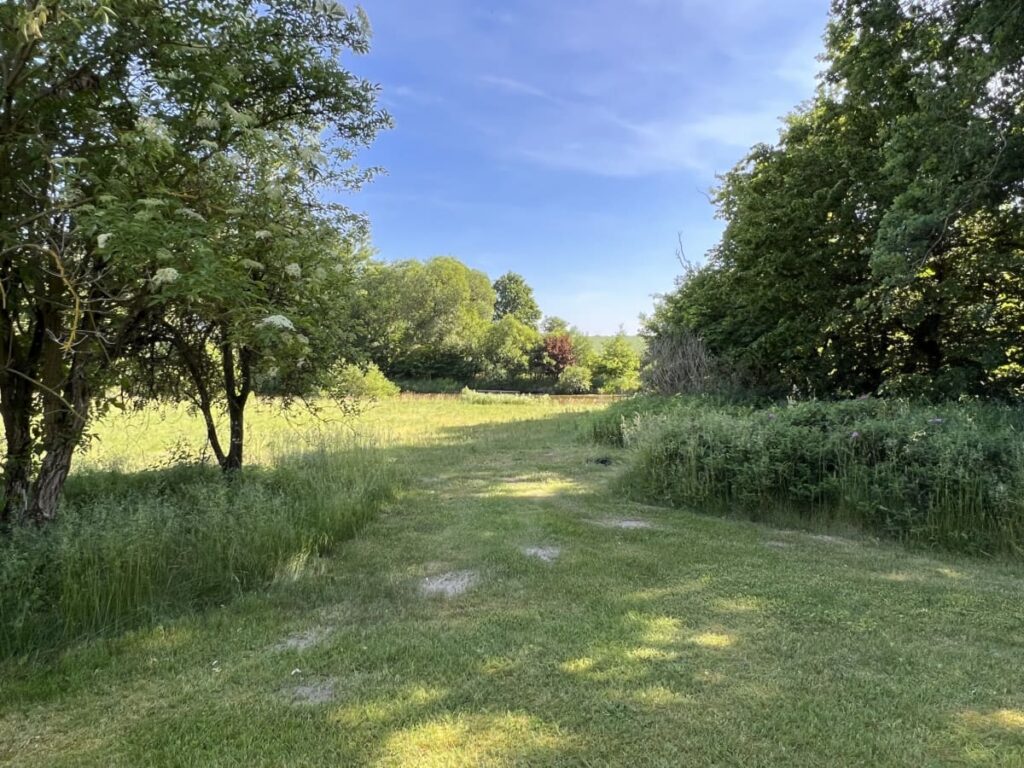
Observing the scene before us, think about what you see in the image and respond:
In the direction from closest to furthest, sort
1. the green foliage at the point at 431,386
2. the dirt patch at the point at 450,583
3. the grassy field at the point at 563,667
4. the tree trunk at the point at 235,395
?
the grassy field at the point at 563,667 → the dirt patch at the point at 450,583 → the tree trunk at the point at 235,395 → the green foliage at the point at 431,386

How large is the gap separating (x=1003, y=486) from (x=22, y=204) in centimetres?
739

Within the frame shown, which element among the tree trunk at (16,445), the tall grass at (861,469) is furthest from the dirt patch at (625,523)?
the tree trunk at (16,445)

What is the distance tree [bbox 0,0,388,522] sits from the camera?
9.50 ft

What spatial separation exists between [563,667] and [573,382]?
128 feet

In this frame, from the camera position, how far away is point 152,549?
12.2 ft

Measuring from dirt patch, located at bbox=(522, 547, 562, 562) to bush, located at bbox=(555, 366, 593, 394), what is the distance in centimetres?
3691

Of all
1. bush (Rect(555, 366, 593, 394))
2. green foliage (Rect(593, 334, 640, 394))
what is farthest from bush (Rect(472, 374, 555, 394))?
green foliage (Rect(593, 334, 640, 394))

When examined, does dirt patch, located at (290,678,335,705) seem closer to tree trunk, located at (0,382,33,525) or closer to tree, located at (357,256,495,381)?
tree trunk, located at (0,382,33,525)

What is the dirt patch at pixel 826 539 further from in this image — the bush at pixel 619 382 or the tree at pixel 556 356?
the tree at pixel 556 356

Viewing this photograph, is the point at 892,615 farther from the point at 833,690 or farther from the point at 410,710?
the point at 410,710

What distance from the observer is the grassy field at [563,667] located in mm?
2182

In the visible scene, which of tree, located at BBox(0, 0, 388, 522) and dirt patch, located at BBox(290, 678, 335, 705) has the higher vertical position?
tree, located at BBox(0, 0, 388, 522)

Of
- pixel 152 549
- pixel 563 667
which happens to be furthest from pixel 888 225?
pixel 152 549

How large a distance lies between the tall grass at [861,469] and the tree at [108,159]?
492 cm
